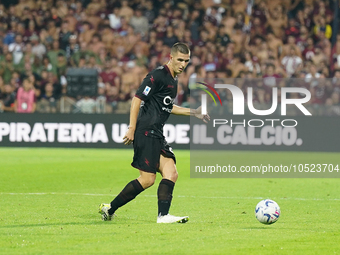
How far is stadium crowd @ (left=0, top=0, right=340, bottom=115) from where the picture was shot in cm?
1955

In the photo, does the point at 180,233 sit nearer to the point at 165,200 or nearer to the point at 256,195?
the point at 165,200

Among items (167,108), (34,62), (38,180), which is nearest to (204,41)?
(34,62)

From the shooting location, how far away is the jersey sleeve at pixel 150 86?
7059 mm

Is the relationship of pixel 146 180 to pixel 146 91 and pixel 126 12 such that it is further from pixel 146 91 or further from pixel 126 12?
pixel 126 12

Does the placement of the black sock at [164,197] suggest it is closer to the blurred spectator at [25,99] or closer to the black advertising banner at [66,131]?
the black advertising banner at [66,131]

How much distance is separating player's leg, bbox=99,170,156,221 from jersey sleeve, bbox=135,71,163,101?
2.80 ft

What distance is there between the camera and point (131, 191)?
726 cm

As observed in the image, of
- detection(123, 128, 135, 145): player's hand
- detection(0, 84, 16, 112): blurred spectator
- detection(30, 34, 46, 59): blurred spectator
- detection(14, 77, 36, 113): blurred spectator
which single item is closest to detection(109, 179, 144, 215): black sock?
detection(123, 128, 135, 145): player's hand

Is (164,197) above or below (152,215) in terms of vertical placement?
above

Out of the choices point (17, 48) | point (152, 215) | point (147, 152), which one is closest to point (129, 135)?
point (147, 152)

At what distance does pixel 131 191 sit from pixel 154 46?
15282mm

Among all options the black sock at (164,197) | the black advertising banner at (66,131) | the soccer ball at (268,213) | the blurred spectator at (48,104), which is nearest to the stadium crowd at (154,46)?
the blurred spectator at (48,104)

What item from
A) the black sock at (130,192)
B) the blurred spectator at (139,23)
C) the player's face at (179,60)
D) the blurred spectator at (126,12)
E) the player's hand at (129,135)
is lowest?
the black sock at (130,192)

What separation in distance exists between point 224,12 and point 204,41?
187 cm
